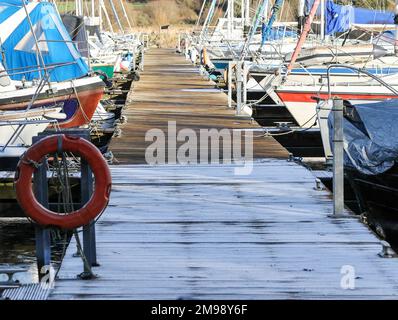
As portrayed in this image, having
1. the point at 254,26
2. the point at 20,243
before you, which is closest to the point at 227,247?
the point at 20,243

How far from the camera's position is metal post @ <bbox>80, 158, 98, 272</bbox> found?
562 centimetres

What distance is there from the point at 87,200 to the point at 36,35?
10.6 meters

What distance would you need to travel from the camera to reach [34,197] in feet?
18.2

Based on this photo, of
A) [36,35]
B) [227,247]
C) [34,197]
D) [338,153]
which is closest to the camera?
[34,197]

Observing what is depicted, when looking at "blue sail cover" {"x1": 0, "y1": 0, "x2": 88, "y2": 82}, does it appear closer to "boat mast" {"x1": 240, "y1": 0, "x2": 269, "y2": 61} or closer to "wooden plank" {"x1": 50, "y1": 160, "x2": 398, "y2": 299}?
"boat mast" {"x1": 240, "y1": 0, "x2": 269, "y2": 61}

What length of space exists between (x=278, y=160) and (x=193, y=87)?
1086 cm

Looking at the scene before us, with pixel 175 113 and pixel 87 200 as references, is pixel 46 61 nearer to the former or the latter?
pixel 175 113

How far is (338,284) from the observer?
5539 mm

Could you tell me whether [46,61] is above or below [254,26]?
above

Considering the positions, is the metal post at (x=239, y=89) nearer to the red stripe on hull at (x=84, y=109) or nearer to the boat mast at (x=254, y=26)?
the red stripe on hull at (x=84, y=109)

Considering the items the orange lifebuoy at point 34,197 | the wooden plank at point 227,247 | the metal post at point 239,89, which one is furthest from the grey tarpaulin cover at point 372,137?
the metal post at point 239,89
